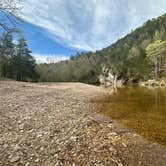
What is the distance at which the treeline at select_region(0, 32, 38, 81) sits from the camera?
63.9 metres

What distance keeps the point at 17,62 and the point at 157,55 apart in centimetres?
4636

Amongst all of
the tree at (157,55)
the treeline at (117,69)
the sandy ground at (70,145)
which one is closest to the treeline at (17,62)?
the treeline at (117,69)

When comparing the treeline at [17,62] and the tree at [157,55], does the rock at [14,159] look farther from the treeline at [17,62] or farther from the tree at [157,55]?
the tree at [157,55]

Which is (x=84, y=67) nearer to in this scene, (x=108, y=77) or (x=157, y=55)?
(x=108, y=77)

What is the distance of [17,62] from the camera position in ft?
Result: 219

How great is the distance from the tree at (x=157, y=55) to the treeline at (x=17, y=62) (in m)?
40.0

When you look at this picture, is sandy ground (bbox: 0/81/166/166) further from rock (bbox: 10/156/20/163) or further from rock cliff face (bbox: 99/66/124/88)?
rock cliff face (bbox: 99/66/124/88)

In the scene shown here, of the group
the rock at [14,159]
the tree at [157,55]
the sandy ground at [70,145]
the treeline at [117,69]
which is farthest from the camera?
the treeline at [117,69]

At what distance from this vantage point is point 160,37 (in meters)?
101

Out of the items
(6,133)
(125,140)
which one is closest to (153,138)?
(125,140)

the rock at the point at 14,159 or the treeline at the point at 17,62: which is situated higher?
the treeline at the point at 17,62

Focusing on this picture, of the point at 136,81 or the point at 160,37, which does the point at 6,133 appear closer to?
the point at 136,81

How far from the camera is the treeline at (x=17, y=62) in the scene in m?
63.9

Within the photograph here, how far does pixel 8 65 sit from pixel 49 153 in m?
62.2
